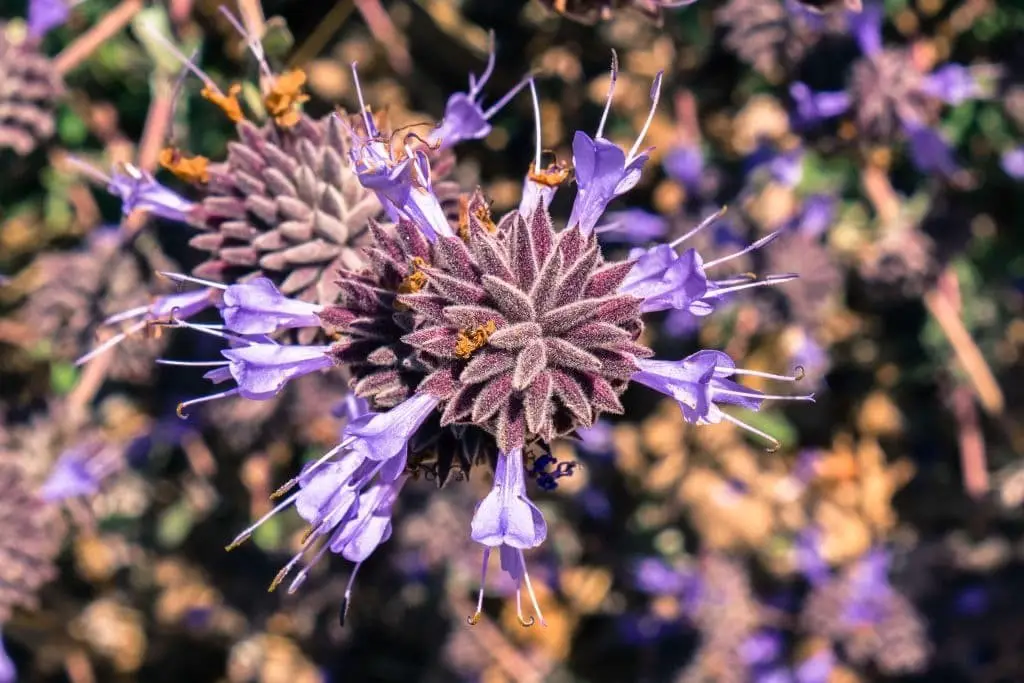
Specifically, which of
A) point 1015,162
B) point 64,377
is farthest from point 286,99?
point 1015,162

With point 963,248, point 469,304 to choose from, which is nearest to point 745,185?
point 963,248

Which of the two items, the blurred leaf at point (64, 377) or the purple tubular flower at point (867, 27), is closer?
the purple tubular flower at point (867, 27)

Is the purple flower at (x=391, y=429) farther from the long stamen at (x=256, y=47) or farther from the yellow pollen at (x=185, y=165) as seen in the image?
the long stamen at (x=256, y=47)

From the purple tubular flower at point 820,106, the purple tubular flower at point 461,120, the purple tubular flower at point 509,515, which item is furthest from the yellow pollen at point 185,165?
the purple tubular flower at point 820,106

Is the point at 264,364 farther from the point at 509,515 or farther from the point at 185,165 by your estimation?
the point at 185,165

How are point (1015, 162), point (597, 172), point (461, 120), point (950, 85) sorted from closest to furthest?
point (597, 172)
point (461, 120)
point (950, 85)
point (1015, 162)

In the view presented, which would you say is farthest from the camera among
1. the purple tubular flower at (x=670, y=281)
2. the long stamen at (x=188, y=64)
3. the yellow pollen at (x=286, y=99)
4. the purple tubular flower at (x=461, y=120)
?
the long stamen at (x=188, y=64)

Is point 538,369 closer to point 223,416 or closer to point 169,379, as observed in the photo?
point 223,416
